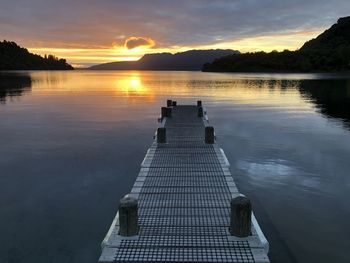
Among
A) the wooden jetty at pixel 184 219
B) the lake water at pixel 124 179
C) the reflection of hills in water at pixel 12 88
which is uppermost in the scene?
the reflection of hills in water at pixel 12 88

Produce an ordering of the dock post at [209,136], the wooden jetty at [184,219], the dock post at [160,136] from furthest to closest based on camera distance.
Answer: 1. the dock post at [160,136]
2. the dock post at [209,136]
3. the wooden jetty at [184,219]

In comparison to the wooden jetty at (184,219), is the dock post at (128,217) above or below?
above

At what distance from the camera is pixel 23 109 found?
52.4 meters

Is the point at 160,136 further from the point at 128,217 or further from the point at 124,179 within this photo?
the point at 128,217

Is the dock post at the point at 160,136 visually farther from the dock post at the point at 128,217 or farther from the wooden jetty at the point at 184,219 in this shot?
the dock post at the point at 128,217

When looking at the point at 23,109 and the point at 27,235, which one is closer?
the point at 27,235

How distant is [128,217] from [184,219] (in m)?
2.59

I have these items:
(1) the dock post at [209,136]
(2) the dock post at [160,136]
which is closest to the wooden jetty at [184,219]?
(1) the dock post at [209,136]

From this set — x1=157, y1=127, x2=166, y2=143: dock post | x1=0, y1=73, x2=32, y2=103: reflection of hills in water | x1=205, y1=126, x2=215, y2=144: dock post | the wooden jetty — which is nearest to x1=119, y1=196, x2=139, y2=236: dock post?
the wooden jetty

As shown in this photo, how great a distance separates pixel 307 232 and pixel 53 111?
145 ft

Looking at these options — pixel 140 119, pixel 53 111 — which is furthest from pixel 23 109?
pixel 140 119

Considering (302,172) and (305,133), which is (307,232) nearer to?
(302,172)

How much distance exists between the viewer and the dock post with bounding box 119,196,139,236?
412 inches

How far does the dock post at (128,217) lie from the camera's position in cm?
1045
